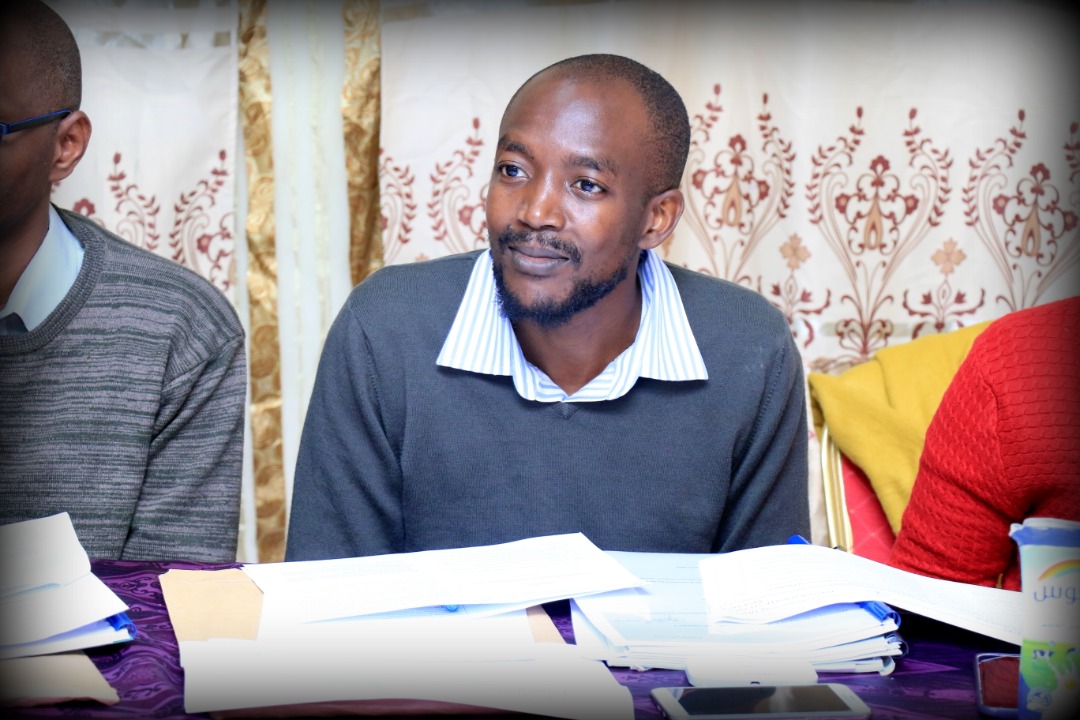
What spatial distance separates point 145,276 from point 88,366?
154 mm

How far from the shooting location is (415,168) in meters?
2.27

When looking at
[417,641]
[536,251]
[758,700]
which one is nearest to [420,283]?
[536,251]

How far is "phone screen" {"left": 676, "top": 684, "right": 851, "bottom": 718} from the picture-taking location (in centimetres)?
75

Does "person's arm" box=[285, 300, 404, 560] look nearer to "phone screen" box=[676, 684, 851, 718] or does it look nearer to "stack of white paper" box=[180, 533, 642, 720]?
"stack of white paper" box=[180, 533, 642, 720]

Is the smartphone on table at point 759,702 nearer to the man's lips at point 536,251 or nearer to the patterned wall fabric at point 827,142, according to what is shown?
the man's lips at point 536,251

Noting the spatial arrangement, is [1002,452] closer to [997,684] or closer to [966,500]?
[966,500]

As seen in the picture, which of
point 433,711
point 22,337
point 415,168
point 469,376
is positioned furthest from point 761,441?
point 415,168

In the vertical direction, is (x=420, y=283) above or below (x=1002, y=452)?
above

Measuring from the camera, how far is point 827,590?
94cm

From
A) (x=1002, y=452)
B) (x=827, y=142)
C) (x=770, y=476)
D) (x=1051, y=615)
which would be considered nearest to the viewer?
(x=1051, y=615)

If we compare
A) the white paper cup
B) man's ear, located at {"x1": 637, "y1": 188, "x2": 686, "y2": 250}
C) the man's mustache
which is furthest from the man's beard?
the white paper cup

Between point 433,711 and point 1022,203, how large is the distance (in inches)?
75.2

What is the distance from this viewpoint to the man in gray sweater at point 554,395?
4.59 feet

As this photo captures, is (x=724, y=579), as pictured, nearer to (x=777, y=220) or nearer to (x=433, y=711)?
(x=433, y=711)
